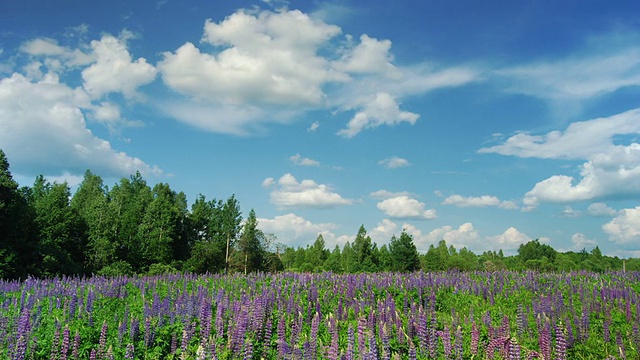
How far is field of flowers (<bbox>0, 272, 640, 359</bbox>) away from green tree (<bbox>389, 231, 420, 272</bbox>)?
32.4 meters

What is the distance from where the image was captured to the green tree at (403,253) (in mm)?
49125

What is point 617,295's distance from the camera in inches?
550

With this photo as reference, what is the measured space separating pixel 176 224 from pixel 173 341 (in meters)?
62.3

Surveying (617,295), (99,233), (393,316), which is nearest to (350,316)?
(393,316)

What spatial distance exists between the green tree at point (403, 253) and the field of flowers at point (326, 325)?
1276 inches

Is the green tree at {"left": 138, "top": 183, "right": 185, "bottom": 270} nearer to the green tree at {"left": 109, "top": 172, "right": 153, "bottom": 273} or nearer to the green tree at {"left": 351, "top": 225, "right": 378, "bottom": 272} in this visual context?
the green tree at {"left": 109, "top": 172, "right": 153, "bottom": 273}

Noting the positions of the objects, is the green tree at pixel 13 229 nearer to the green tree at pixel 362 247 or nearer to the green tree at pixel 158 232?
the green tree at pixel 158 232

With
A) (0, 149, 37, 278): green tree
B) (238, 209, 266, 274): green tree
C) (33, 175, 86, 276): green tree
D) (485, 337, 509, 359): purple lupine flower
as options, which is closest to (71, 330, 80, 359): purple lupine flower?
(485, 337, 509, 359): purple lupine flower

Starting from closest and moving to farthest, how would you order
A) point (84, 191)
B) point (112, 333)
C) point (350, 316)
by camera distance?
point (112, 333) → point (350, 316) → point (84, 191)

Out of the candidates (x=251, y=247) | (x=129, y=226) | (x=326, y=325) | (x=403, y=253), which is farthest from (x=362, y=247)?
(x=326, y=325)

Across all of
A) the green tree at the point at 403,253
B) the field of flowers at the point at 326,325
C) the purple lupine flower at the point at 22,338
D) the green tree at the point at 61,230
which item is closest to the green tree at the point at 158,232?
the green tree at the point at 61,230

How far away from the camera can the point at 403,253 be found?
1943 inches

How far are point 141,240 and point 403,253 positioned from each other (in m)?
34.4

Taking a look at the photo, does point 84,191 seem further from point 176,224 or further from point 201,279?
point 201,279
